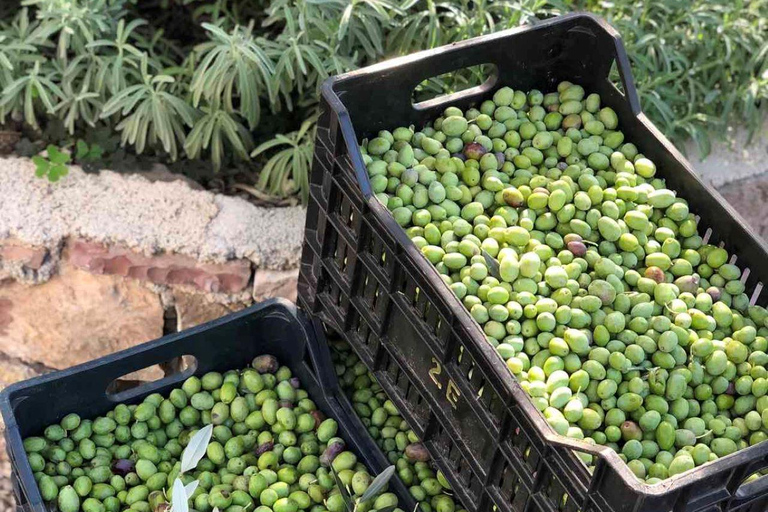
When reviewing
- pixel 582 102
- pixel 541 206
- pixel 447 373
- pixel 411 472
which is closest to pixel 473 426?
Answer: pixel 447 373

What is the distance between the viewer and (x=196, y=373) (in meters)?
2.31

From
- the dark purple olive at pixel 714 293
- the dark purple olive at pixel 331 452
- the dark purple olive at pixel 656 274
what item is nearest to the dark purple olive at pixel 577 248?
the dark purple olive at pixel 656 274

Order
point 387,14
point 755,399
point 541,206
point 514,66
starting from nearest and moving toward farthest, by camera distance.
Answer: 1. point 755,399
2. point 541,206
3. point 514,66
4. point 387,14

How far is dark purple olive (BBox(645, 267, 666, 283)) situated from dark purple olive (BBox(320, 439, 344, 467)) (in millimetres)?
790

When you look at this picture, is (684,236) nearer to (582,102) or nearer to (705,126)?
(582,102)

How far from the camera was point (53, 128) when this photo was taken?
3.09 metres

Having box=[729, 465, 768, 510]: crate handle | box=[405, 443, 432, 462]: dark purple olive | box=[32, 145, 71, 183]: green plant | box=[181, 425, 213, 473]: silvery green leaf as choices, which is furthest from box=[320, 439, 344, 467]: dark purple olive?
box=[32, 145, 71, 183]: green plant

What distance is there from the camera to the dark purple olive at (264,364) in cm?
235

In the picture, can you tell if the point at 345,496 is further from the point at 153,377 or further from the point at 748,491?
the point at 153,377

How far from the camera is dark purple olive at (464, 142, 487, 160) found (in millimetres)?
2133

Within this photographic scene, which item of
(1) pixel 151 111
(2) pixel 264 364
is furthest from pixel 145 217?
(2) pixel 264 364

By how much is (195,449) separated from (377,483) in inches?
16.1

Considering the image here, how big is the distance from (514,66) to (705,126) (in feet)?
3.80

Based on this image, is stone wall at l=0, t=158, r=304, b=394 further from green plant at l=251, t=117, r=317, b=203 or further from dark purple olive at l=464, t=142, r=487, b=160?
dark purple olive at l=464, t=142, r=487, b=160
